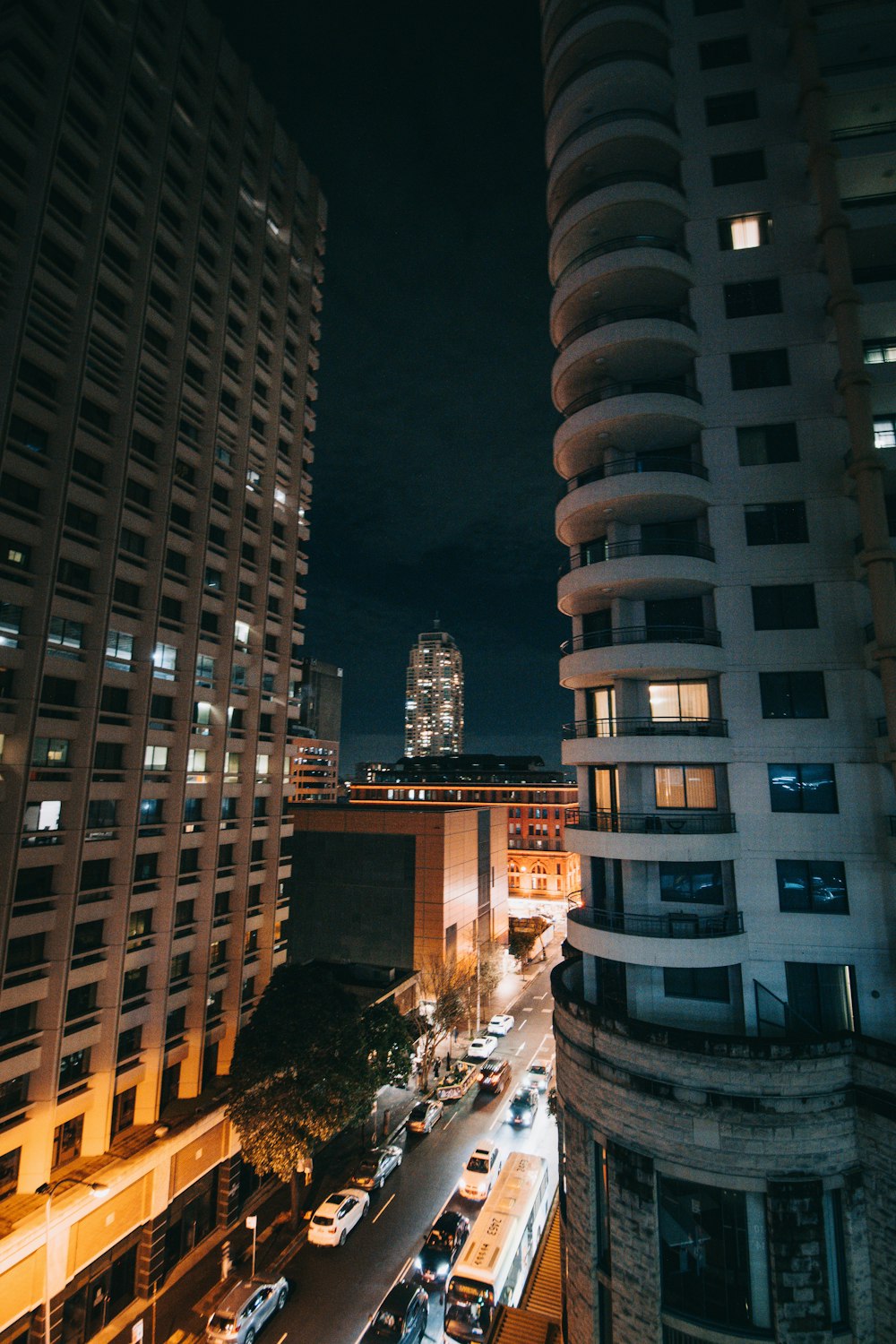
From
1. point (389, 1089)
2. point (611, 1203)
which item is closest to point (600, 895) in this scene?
point (611, 1203)

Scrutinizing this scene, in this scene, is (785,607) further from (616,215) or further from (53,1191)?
(53,1191)

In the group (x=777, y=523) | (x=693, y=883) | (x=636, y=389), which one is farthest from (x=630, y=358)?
(x=693, y=883)

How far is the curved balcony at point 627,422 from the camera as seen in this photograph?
2389 centimetres

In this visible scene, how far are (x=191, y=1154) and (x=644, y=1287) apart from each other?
20.9 meters

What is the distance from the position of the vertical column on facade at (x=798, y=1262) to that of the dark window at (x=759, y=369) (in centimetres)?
2691

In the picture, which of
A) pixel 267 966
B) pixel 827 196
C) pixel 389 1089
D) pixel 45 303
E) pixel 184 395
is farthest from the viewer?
pixel 389 1089

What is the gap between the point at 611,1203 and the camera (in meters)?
20.0

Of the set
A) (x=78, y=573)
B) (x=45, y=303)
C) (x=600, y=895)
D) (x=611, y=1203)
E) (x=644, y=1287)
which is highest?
(x=45, y=303)

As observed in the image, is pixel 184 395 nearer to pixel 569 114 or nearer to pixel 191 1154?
pixel 569 114

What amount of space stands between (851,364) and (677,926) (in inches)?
816

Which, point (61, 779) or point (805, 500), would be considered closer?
point (805, 500)

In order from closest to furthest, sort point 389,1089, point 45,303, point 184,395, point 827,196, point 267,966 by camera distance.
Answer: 1. point 827,196
2. point 45,303
3. point 184,395
4. point 267,966
5. point 389,1089

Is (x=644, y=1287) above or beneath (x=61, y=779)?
beneath

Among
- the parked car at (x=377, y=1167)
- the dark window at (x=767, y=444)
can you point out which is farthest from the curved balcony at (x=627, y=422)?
the parked car at (x=377, y=1167)
